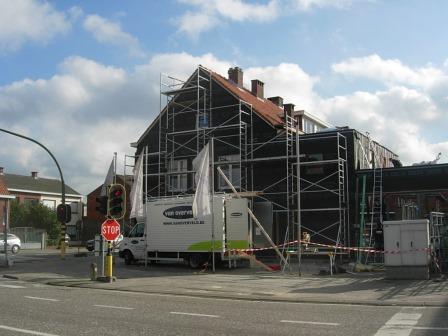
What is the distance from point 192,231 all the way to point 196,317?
13.9 meters

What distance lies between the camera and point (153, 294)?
16469 mm

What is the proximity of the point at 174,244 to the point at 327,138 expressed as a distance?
10.1m

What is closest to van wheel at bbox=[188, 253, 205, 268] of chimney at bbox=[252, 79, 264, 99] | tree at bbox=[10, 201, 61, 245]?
chimney at bbox=[252, 79, 264, 99]

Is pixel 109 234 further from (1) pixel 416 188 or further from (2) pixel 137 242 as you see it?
(1) pixel 416 188

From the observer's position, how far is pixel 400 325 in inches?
403

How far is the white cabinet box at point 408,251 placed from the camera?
62.0 ft

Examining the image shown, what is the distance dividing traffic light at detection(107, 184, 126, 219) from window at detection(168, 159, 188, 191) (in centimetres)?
1514

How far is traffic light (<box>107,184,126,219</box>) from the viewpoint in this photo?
19.8 meters

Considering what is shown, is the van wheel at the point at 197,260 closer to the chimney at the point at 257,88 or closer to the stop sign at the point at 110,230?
the stop sign at the point at 110,230

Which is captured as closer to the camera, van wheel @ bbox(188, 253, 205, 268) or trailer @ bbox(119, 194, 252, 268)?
trailer @ bbox(119, 194, 252, 268)

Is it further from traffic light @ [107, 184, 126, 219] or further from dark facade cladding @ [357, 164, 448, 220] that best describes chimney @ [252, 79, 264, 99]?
traffic light @ [107, 184, 126, 219]

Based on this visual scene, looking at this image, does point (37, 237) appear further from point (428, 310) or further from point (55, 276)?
point (428, 310)

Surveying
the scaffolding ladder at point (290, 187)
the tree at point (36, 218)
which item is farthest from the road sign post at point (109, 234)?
the tree at point (36, 218)

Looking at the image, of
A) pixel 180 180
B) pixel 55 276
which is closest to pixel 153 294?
pixel 55 276
